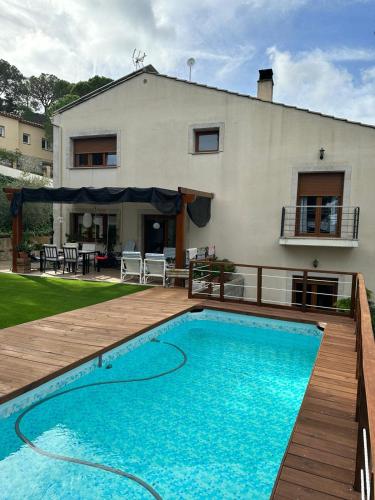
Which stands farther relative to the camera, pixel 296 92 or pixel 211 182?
pixel 296 92

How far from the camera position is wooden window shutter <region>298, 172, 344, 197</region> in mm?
11742

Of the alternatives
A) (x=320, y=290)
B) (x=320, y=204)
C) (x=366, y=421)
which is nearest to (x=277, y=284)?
(x=320, y=290)

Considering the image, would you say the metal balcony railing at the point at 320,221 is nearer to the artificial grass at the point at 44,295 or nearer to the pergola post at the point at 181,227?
the pergola post at the point at 181,227

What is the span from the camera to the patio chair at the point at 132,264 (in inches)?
452

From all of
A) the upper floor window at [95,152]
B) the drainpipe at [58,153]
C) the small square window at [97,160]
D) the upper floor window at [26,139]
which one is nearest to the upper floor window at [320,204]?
the upper floor window at [95,152]

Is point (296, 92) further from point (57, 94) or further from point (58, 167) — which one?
point (57, 94)

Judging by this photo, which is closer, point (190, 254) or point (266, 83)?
point (190, 254)

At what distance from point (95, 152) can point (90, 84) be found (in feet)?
75.1

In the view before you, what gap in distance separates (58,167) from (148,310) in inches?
391

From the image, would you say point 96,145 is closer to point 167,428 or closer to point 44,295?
point 44,295

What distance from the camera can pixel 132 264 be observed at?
11680 mm

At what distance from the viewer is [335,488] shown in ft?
9.02

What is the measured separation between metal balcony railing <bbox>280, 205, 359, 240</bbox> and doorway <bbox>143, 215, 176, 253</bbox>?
4325mm

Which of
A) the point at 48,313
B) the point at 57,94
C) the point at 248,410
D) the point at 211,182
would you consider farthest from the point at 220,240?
the point at 57,94
